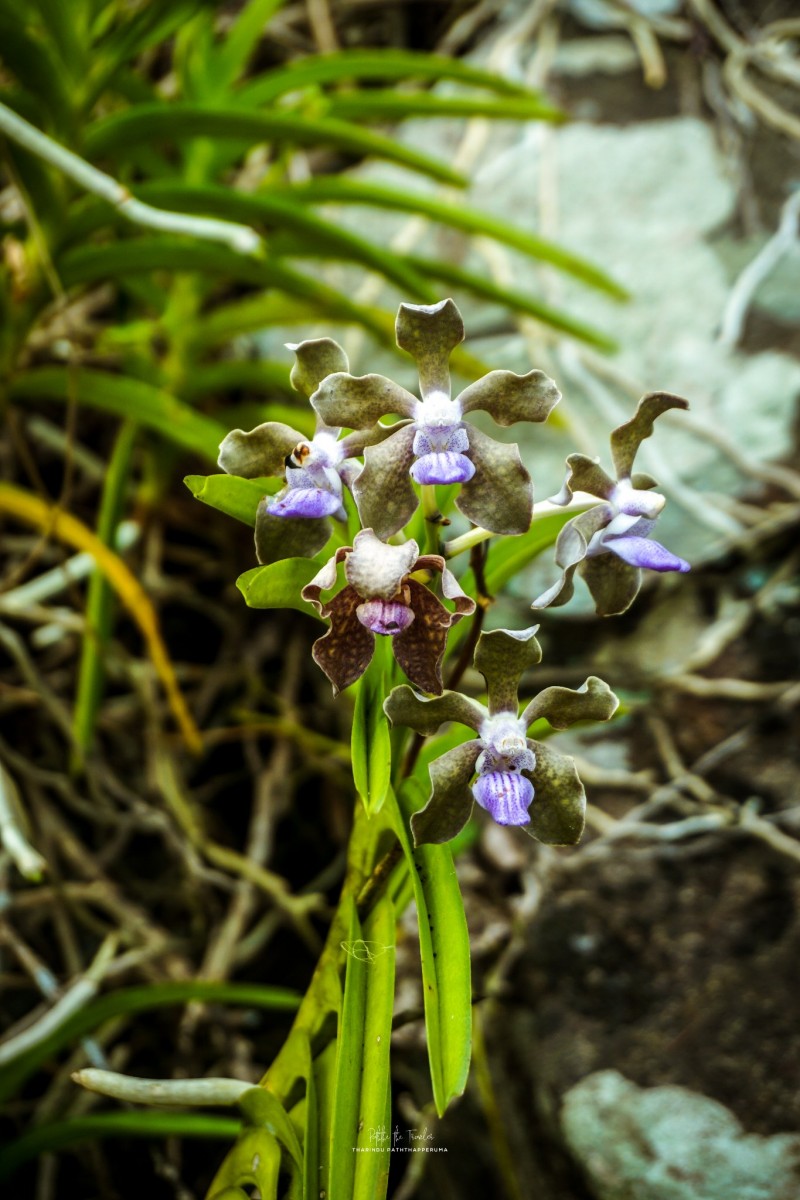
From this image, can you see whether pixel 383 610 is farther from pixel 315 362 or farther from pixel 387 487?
pixel 315 362

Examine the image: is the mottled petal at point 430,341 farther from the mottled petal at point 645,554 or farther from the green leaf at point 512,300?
the green leaf at point 512,300

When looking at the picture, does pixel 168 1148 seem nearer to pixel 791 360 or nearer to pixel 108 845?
pixel 108 845

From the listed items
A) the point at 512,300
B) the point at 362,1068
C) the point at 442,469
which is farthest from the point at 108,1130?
the point at 512,300

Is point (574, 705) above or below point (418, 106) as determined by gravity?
below

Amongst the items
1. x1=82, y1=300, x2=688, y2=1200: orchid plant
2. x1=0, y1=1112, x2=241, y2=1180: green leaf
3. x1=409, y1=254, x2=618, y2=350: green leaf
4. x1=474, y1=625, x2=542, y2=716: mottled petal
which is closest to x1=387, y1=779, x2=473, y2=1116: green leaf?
x1=82, y1=300, x2=688, y2=1200: orchid plant

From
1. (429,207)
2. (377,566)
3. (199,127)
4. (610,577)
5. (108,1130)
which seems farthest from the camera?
(429,207)
